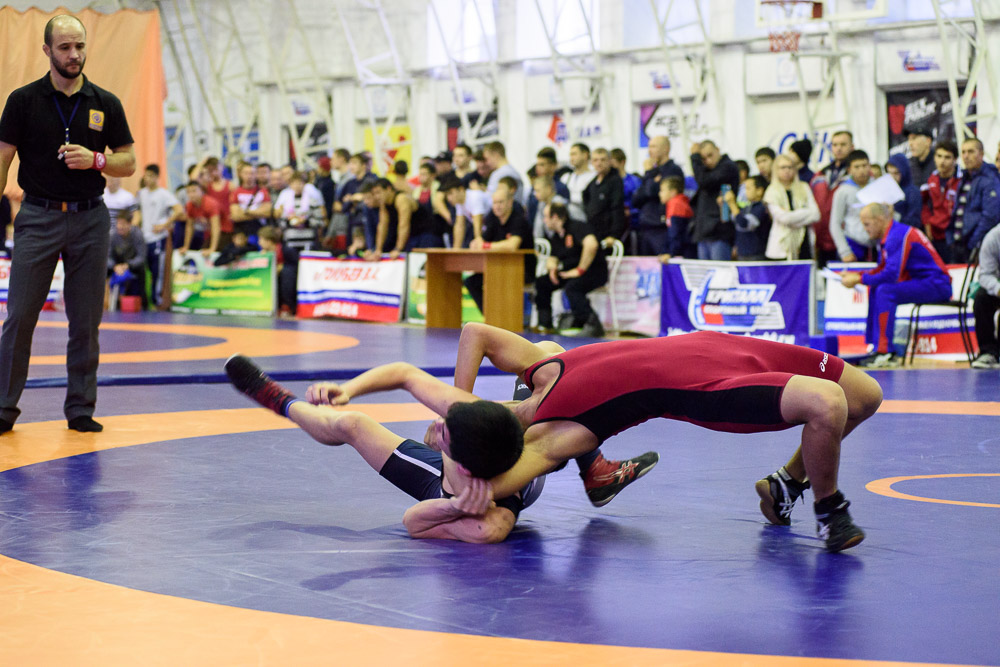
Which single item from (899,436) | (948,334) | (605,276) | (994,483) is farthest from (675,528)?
(605,276)

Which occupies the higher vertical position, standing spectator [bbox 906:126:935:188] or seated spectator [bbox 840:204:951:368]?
standing spectator [bbox 906:126:935:188]

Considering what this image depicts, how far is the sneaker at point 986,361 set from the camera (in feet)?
28.7

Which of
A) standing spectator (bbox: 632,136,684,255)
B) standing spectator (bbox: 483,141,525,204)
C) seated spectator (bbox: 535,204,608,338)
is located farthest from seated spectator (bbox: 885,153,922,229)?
standing spectator (bbox: 483,141,525,204)

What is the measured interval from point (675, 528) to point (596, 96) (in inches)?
629

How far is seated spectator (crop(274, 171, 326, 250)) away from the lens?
559 inches

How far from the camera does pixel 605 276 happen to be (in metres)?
11.3

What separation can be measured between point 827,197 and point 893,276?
6.09 ft

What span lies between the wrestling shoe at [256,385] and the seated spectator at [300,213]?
1048 cm

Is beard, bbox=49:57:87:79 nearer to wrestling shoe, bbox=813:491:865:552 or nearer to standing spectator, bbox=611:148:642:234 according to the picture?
wrestling shoe, bbox=813:491:865:552

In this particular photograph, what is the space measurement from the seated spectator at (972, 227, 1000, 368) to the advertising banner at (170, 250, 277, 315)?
8.08 metres

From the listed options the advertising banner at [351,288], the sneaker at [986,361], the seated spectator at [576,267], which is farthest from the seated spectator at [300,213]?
the sneaker at [986,361]

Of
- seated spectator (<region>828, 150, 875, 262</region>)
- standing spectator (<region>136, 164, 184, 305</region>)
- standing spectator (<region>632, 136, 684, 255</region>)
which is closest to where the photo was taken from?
seated spectator (<region>828, 150, 875, 262</region>)

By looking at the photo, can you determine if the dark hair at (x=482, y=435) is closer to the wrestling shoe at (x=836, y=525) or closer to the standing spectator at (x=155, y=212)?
the wrestling shoe at (x=836, y=525)

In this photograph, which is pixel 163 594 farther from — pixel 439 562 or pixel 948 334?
pixel 948 334
